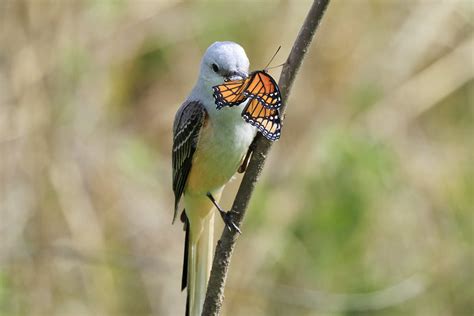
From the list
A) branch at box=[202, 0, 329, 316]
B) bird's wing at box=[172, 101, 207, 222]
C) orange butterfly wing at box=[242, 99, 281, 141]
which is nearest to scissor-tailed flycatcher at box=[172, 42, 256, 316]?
bird's wing at box=[172, 101, 207, 222]

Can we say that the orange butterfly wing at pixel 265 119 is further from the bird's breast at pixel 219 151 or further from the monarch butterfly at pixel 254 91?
the bird's breast at pixel 219 151

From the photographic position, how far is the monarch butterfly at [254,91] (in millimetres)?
3084

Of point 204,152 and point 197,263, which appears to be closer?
point 204,152

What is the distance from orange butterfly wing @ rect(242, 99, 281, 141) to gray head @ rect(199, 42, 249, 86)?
2.16 ft

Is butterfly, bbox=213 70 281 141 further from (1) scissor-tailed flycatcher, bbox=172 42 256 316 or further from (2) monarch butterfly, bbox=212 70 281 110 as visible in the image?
(1) scissor-tailed flycatcher, bbox=172 42 256 316

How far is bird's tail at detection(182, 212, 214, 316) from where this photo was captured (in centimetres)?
420

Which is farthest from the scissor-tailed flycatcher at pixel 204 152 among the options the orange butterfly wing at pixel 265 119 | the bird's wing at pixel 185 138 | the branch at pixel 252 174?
the orange butterfly wing at pixel 265 119

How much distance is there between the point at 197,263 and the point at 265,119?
1.41 meters

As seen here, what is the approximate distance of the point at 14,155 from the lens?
6418 mm

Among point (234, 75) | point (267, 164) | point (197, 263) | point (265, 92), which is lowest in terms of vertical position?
point (265, 92)

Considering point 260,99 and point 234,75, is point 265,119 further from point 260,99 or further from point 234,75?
point 234,75

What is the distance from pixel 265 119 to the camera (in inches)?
124

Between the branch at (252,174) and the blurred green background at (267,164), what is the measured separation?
2.14 meters

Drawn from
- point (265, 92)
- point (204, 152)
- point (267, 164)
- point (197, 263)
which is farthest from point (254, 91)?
point (267, 164)
